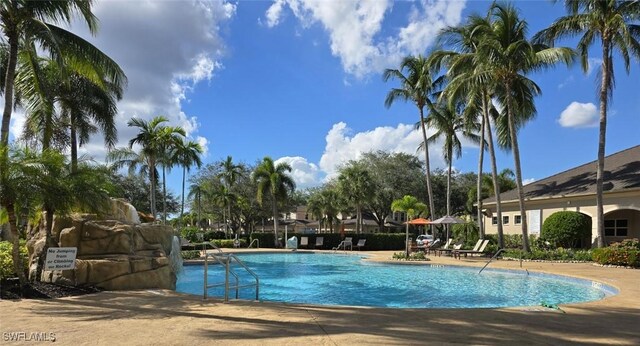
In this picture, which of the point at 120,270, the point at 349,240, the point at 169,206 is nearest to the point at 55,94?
the point at 120,270

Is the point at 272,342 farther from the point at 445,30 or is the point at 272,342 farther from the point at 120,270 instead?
the point at 445,30

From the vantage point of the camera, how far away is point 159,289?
10.4 metres

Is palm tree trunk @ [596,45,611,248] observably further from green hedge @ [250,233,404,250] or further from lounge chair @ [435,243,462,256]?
green hedge @ [250,233,404,250]

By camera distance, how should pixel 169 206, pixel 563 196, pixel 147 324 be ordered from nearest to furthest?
pixel 147 324 → pixel 563 196 → pixel 169 206

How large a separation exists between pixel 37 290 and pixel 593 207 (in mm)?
25429

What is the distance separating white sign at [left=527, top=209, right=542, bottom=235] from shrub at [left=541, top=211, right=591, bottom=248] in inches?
132

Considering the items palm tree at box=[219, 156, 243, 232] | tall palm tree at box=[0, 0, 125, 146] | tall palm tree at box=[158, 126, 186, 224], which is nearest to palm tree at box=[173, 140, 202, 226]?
tall palm tree at box=[158, 126, 186, 224]

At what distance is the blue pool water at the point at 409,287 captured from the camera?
11930 millimetres

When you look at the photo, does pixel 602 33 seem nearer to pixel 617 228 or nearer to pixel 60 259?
pixel 617 228

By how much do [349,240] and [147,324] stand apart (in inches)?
1082

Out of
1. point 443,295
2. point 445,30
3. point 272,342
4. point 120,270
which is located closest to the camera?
point 272,342

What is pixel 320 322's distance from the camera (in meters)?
6.73

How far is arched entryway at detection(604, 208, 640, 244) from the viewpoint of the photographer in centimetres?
2452

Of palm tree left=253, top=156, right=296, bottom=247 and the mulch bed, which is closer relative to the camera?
the mulch bed
